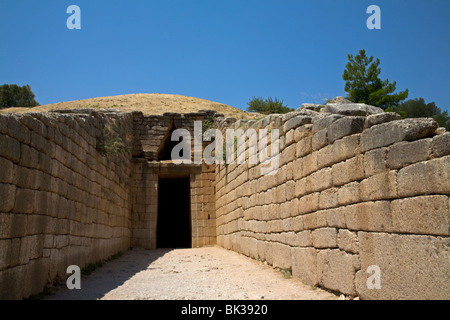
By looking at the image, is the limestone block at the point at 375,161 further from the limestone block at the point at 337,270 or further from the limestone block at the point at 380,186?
the limestone block at the point at 337,270

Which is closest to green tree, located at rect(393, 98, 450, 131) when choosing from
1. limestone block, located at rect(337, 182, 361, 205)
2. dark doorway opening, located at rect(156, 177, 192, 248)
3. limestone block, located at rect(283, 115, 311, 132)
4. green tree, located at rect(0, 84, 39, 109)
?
dark doorway opening, located at rect(156, 177, 192, 248)

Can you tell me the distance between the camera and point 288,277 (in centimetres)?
674

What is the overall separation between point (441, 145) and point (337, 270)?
94.7 inches

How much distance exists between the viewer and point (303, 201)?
640 centimetres

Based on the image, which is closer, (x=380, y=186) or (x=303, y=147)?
(x=380, y=186)

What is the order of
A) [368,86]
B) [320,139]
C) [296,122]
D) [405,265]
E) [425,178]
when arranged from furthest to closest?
[368,86] < [296,122] < [320,139] < [405,265] < [425,178]

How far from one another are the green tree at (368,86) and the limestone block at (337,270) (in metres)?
15.2

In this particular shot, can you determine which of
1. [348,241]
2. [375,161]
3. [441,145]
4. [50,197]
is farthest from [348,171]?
[50,197]

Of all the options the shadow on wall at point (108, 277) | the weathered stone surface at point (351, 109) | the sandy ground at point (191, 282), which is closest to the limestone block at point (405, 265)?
the sandy ground at point (191, 282)

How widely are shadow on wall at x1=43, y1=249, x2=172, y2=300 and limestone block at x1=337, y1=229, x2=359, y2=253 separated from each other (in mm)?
3415

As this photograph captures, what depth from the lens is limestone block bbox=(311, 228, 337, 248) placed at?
534 cm

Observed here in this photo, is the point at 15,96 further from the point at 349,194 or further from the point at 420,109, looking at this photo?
the point at 349,194

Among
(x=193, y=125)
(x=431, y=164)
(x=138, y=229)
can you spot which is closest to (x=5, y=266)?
(x=431, y=164)

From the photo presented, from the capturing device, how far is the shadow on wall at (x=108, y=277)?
18.7 feet
